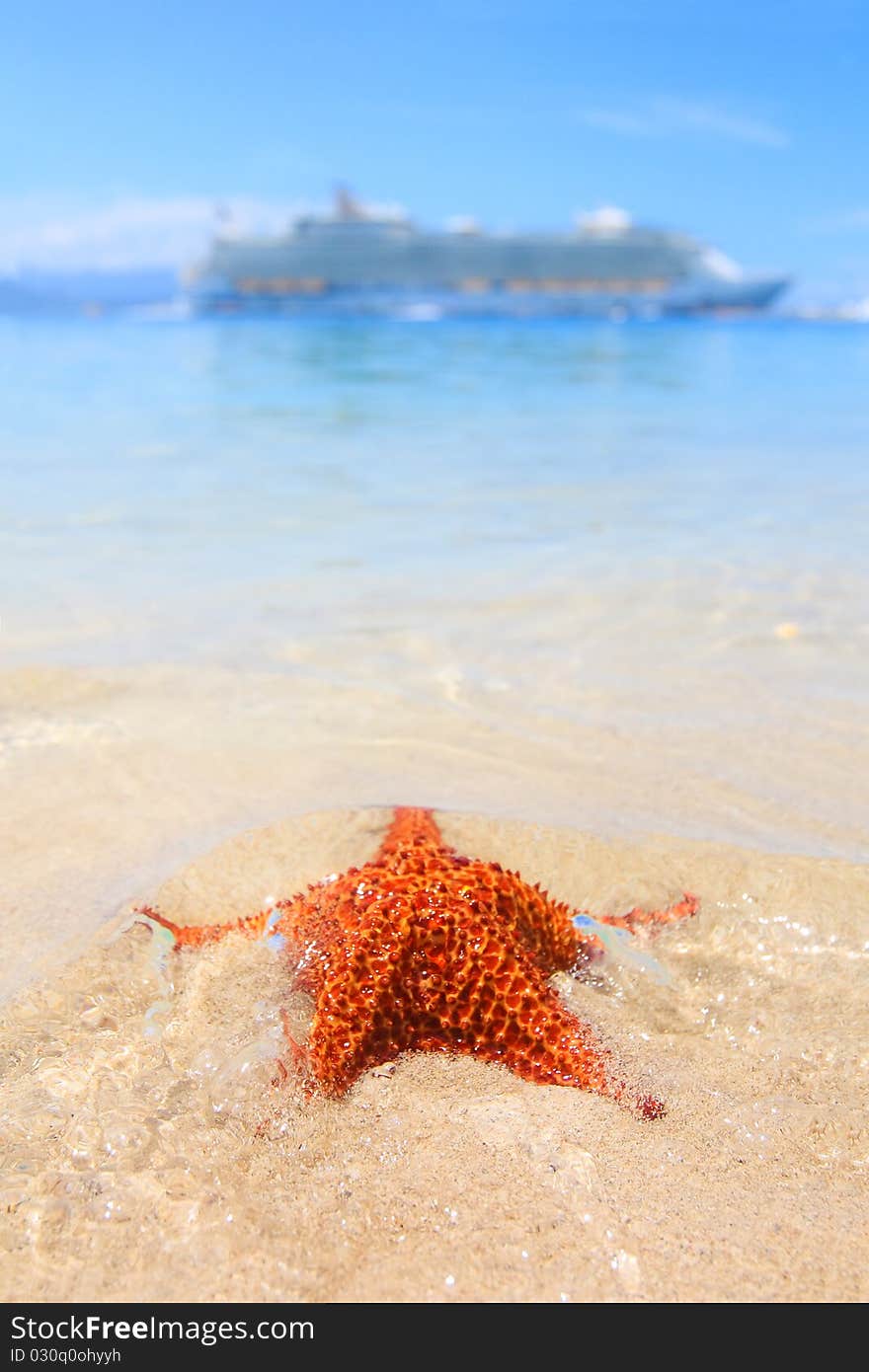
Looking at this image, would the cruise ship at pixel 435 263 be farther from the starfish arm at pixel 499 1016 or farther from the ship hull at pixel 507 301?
the starfish arm at pixel 499 1016

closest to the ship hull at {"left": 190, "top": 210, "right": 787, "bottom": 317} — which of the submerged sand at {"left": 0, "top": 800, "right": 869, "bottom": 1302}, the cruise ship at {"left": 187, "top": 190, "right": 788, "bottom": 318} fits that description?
the cruise ship at {"left": 187, "top": 190, "right": 788, "bottom": 318}

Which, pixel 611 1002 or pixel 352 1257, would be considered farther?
pixel 611 1002

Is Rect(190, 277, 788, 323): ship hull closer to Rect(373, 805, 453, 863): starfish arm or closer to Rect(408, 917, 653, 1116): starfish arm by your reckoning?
Rect(373, 805, 453, 863): starfish arm

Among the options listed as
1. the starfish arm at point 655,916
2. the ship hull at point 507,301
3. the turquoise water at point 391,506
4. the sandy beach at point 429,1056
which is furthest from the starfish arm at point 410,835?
the ship hull at point 507,301

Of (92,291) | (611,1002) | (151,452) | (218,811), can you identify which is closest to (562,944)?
(611,1002)
